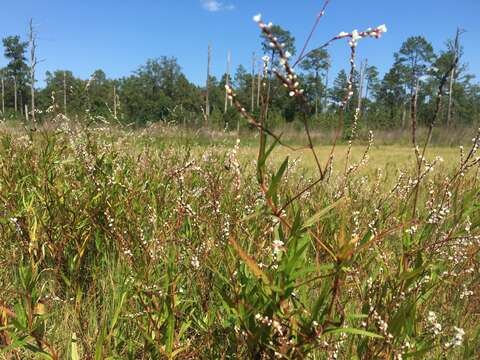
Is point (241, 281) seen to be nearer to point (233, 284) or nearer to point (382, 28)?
point (233, 284)

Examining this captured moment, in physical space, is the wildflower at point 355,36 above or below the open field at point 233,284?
above

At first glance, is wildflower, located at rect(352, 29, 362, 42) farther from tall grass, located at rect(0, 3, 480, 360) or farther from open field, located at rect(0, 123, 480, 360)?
open field, located at rect(0, 123, 480, 360)

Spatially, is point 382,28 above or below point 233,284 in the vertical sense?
above

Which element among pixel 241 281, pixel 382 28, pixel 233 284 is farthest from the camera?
pixel 241 281

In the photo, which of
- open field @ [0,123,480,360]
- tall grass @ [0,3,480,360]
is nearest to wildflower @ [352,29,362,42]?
tall grass @ [0,3,480,360]

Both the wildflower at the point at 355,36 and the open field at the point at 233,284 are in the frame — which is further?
the open field at the point at 233,284

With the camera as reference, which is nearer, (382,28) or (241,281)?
(382,28)

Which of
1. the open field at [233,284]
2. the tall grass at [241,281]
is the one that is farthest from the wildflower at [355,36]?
the open field at [233,284]

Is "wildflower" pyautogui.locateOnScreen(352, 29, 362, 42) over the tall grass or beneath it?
over

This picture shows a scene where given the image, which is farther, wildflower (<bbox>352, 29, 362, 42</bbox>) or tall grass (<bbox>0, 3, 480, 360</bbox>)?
tall grass (<bbox>0, 3, 480, 360</bbox>)

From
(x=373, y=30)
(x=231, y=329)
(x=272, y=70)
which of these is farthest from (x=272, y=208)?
(x=231, y=329)

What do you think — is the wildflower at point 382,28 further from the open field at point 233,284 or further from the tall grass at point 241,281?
the open field at point 233,284

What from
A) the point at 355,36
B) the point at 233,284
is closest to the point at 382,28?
the point at 355,36

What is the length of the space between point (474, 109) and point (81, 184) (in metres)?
71.2
